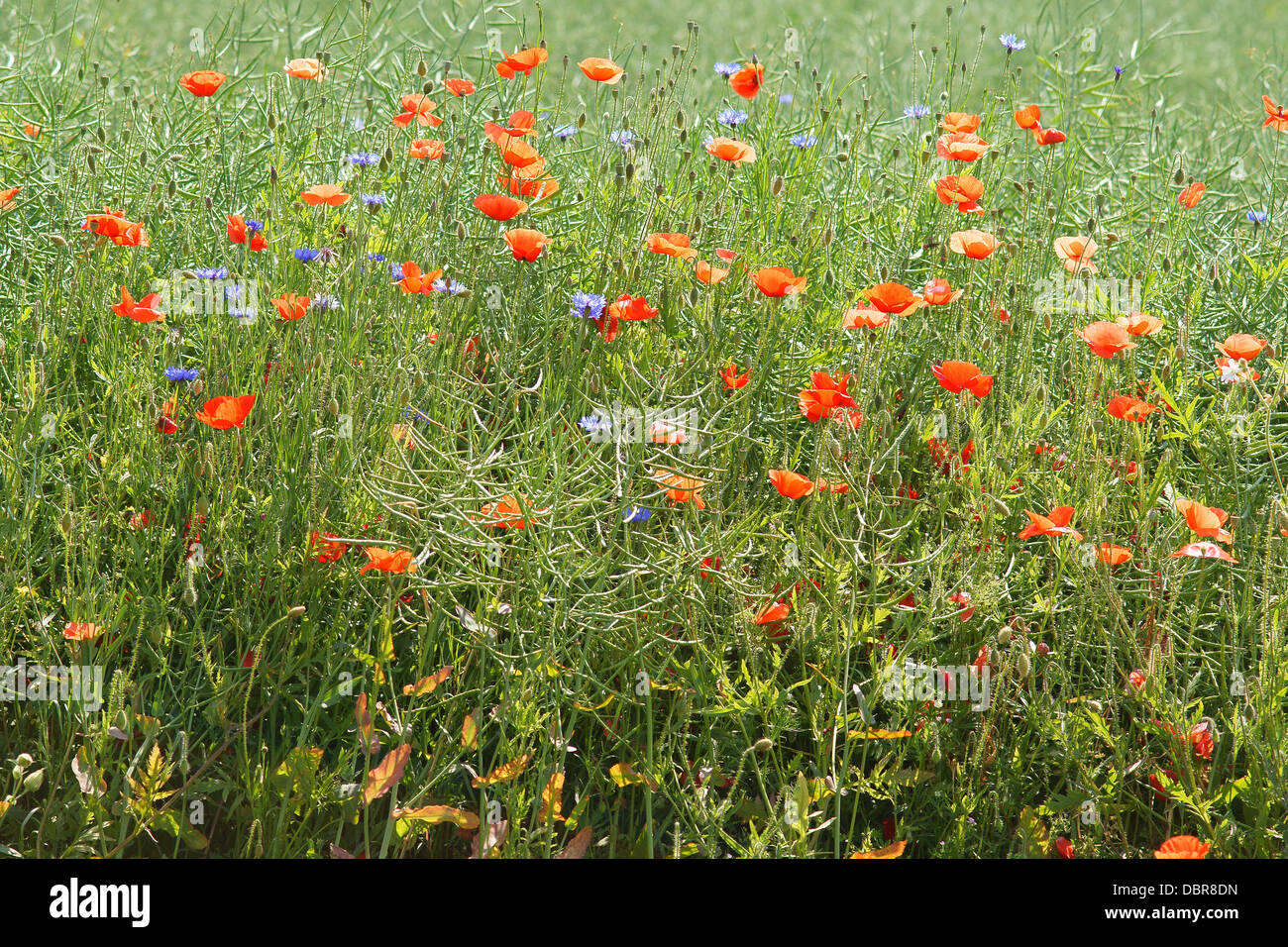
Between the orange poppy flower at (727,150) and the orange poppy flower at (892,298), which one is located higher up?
the orange poppy flower at (727,150)

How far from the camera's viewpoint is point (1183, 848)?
1.62m

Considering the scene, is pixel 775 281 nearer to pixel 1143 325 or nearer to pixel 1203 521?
pixel 1143 325

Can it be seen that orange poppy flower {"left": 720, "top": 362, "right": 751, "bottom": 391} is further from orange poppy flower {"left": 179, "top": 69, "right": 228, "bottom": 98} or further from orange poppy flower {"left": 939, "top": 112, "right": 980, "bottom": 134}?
orange poppy flower {"left": 179, "top": 69, "right": 228, "bottom": 98}

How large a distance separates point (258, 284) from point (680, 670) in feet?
3.58

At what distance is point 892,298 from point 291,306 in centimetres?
98

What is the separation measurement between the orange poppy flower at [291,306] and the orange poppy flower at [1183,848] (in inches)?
60.3

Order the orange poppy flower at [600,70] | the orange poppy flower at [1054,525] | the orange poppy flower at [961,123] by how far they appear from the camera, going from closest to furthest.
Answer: the orange poppy flower at [1054,525] < the orange poppy flower at [600,70] < the orange poppy flower at [961,123]

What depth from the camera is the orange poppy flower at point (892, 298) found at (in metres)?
1.94

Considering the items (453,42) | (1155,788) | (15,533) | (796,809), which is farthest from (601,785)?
(453,42)

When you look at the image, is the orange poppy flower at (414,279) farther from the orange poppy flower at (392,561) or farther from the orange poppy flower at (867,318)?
the orange poppy flower at (867,318)

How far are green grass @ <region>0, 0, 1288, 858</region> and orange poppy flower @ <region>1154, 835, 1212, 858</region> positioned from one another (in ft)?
0.31

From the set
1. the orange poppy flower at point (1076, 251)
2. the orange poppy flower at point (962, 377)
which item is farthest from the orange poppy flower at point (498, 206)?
the orange poppy flower at point (1076, 251)

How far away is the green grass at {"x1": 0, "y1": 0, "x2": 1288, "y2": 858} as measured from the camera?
1.74 metres
